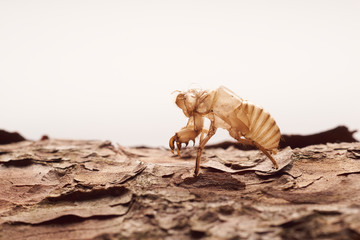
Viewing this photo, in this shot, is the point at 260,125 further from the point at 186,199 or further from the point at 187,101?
the point at 186,199

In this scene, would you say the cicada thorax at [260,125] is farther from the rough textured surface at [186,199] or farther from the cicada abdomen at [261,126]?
the rough textured surface at [186,199]

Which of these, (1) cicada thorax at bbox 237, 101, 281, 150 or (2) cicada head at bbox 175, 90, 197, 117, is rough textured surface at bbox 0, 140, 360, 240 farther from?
(2) cicada head at bbox 175, 90, 197, 117

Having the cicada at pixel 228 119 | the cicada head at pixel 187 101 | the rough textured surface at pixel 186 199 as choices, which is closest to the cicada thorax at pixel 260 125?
the cicada at pixel 228 119

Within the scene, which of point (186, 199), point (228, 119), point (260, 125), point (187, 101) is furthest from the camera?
point (187, 101)

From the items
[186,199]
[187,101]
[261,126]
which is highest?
[187,101]

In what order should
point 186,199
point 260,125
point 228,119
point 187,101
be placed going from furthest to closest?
point 187,101 < point 228,119 < point 260,125 < point 186,199

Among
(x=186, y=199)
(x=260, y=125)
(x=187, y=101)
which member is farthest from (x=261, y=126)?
(x=186, y=199)
